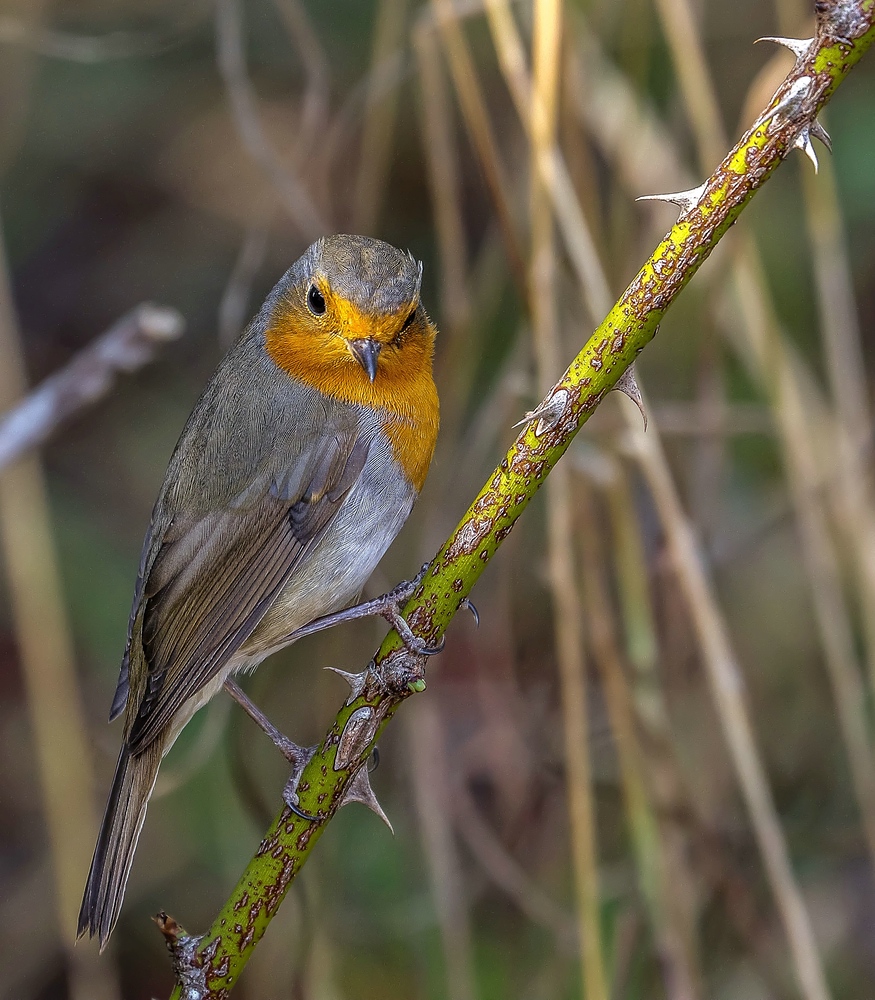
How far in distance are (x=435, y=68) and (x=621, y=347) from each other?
5.56 feet

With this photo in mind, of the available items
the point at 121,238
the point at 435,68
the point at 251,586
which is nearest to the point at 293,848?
the point at 251,586

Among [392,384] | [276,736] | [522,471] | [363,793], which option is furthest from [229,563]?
[522,471]

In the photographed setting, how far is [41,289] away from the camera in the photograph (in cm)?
491

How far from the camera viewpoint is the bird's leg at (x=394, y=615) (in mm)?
1678

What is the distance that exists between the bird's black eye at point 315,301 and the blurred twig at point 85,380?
1.79ft

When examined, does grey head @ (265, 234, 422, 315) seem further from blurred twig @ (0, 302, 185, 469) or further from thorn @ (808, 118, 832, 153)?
thorn @ (808, 118, 832, 153)

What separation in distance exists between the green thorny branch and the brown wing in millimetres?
771

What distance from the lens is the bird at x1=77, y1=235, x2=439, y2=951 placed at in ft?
8.83

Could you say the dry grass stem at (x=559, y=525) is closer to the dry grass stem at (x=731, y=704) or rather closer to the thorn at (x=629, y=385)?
the dry grass stem at (x=731, y=704)

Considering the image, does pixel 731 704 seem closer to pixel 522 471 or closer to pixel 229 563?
pixel 229 563

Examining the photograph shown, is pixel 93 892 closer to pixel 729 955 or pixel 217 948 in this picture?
pixel 217 948

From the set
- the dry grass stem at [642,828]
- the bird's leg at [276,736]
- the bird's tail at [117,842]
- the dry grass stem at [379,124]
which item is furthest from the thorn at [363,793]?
the dry grass stem at [379,124]

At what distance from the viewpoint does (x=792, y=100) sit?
1.30m

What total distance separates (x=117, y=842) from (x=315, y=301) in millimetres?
1306
